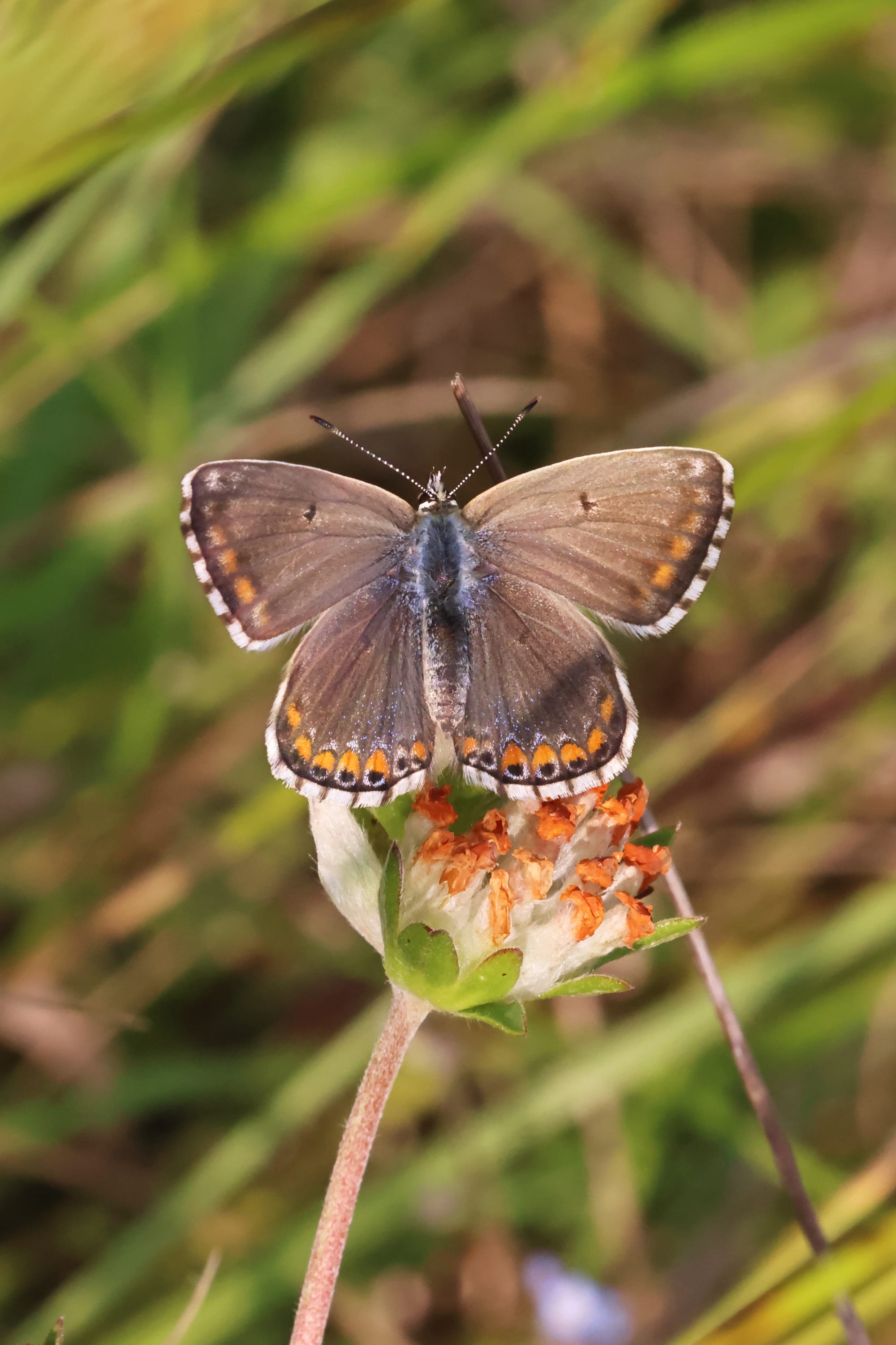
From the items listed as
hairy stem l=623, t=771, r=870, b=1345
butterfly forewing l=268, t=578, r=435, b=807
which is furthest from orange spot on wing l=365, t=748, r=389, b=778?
hairy stem l=623, t=771, r=870, b=1345

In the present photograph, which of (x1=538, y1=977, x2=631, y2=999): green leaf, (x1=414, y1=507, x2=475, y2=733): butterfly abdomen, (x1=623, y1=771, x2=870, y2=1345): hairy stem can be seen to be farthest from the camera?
(x1=414, y1=507, x2=475, y2=733): butterfly abdomen

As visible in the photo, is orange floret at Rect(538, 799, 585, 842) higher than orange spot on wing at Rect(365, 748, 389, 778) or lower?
lower

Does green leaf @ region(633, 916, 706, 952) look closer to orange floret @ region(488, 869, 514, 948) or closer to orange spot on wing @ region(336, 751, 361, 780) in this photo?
orange floret @ region(488, 869, 514, 948)

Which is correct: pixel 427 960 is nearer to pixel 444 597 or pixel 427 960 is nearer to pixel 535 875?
pixel 535 875

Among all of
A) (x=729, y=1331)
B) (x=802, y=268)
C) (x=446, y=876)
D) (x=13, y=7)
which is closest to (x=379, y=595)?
(x=446, y=876)

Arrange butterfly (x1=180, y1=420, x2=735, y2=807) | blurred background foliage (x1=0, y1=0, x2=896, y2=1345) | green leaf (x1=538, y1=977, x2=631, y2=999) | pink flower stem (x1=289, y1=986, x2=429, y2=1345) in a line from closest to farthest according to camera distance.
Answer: pink flower stem (x1=289, y1=986, x2=429, y2=1345), green leaf (x1=538, y1=977, x2=631, y2=999), butterfly (x1=180, y1=420, x2=735, y2=807), blurred background foliage (x1=0, y1=0, x2=896, y2=1345)

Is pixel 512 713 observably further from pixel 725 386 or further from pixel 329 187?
pixel 725 386
